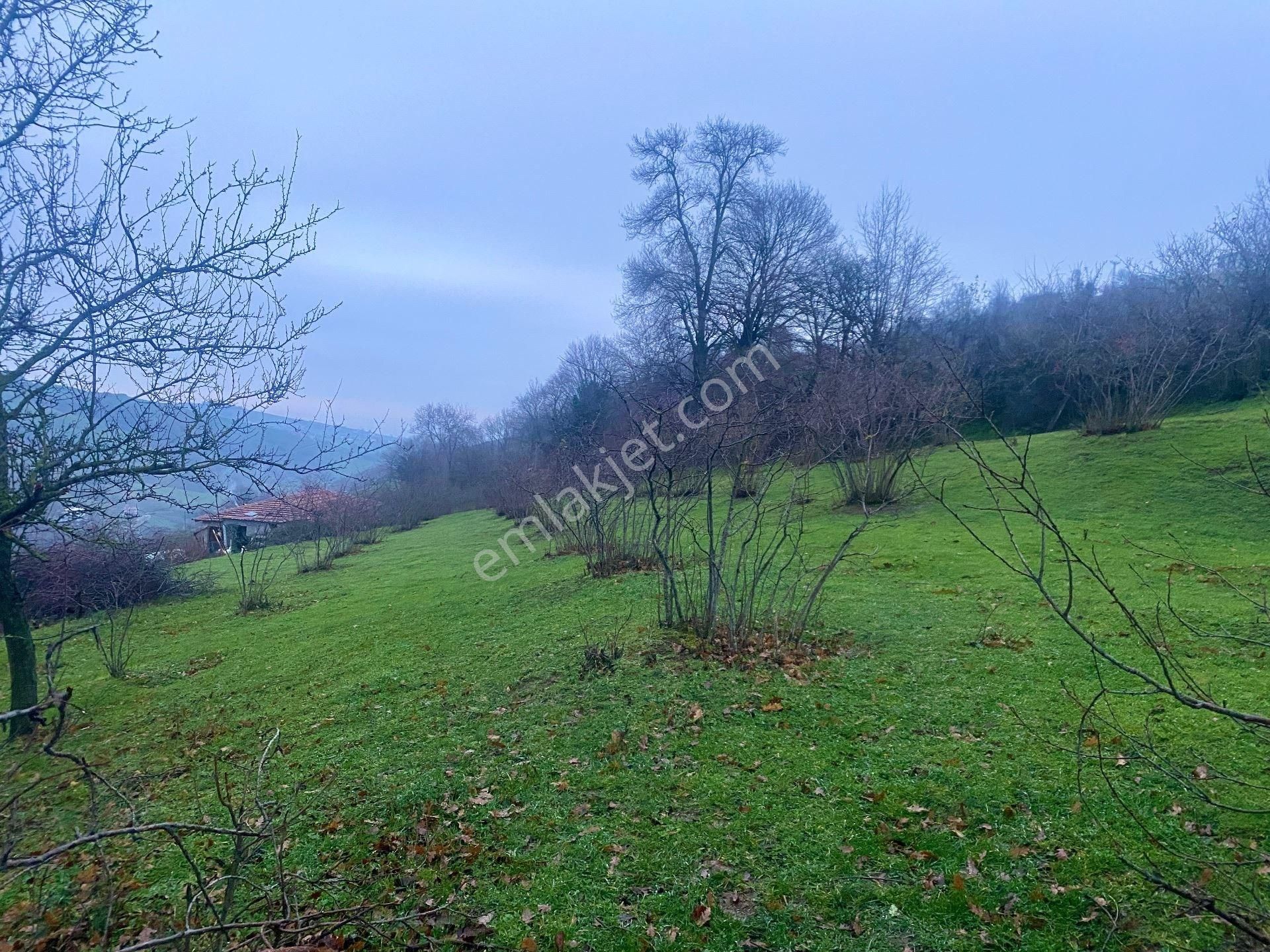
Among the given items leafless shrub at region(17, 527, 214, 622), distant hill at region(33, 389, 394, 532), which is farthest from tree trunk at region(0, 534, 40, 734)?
leafless shrub at region(17, 527, 214, 622)

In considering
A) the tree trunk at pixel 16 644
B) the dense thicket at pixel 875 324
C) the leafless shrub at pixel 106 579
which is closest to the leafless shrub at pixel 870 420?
the dense thicket at pixel 875 324

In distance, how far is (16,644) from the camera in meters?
5.10

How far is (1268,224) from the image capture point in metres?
Answer: 19.9

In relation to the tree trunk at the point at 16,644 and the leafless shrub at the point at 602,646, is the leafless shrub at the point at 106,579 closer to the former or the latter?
the tree trunk at the point at 16,644

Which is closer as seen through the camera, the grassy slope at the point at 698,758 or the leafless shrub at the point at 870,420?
the grassy slope at the point at 698,758

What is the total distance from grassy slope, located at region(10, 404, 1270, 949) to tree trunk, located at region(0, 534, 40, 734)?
2.22ft

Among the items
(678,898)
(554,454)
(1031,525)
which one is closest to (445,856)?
(678,898)

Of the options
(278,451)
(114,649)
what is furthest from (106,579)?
(278,451)

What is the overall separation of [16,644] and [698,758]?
539cm

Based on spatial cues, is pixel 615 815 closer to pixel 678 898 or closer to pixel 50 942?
pixel 678 898

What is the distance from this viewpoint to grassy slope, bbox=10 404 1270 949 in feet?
9.10

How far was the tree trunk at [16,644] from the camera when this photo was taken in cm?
475

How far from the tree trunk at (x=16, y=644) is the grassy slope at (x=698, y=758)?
68 cm

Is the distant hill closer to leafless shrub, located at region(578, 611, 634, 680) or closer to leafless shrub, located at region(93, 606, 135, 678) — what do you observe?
leafless shrub, located at region(578, 611, 634, 680)
